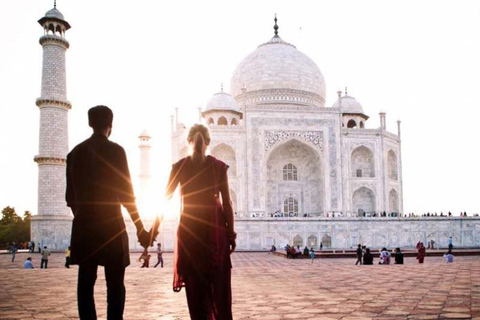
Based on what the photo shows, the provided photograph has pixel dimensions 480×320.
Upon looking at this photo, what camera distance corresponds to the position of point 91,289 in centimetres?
271

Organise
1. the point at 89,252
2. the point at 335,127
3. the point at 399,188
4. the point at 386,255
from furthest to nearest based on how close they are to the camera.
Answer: the point at 399,188 → the point at 335,127 → the point at 386,255 → the point at 89,252

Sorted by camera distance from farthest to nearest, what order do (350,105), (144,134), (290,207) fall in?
→ (350,105), (144,134), (290,207)

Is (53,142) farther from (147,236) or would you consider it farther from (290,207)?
(147,236)

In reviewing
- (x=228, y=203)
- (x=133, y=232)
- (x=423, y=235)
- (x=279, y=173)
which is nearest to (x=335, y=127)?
(x=279, y=173)

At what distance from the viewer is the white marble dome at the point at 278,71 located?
104 ft

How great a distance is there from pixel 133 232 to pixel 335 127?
1288 centimetres

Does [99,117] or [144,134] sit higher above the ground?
[144,134]

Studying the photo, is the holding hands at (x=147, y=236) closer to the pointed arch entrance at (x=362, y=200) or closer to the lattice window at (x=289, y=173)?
the lattice window at (x=289, y=173)

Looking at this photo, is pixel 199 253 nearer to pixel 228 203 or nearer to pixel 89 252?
pixel 228 203

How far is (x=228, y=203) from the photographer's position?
117 inches

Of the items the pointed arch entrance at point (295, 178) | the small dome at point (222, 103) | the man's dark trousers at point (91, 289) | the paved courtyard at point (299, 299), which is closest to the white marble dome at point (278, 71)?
the small dome at point (222, 103)

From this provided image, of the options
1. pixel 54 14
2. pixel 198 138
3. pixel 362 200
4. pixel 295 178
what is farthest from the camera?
pixel 295 178

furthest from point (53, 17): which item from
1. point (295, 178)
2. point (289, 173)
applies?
point (295, 178)

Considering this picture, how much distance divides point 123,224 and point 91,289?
0.38 metres
